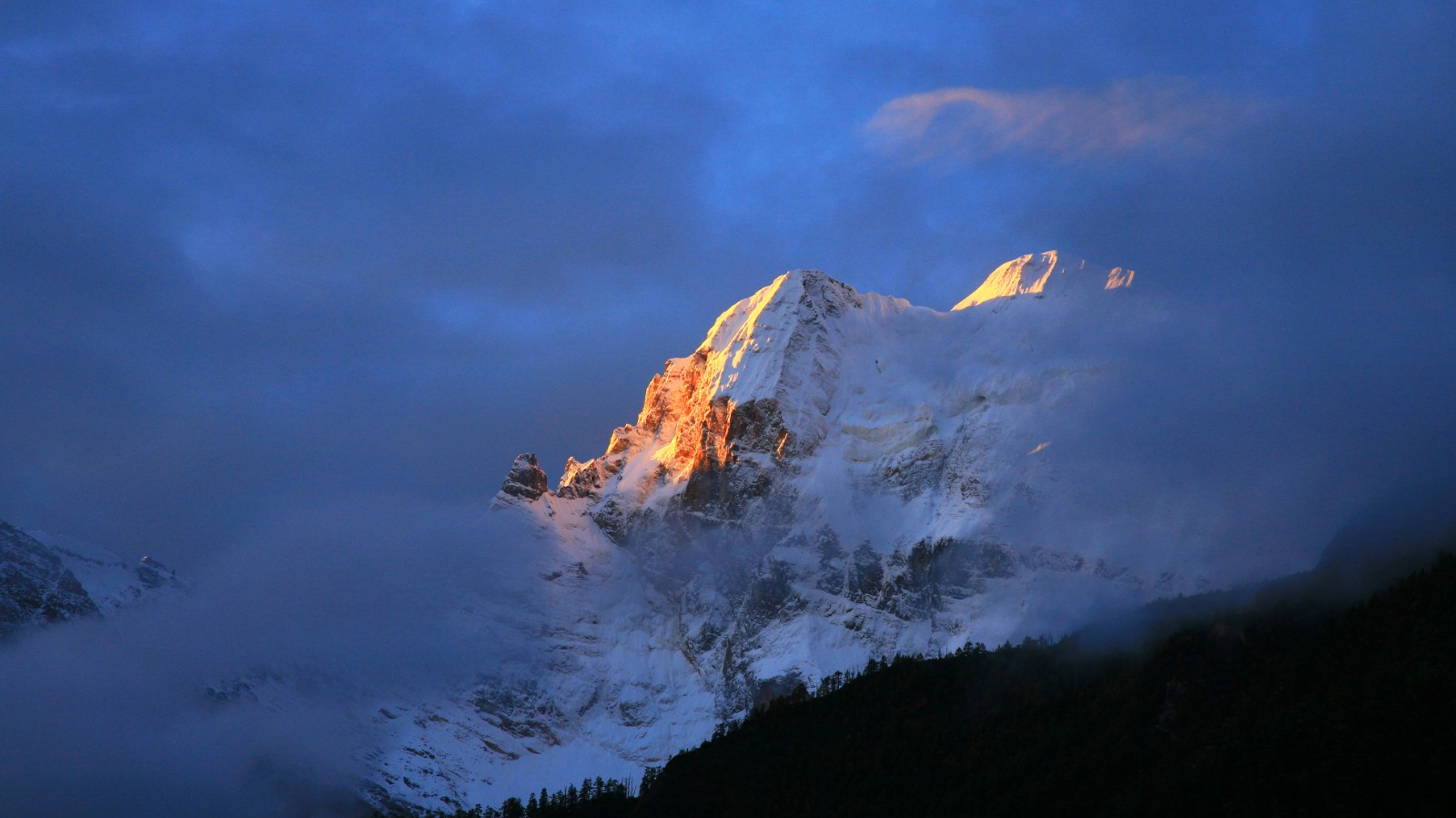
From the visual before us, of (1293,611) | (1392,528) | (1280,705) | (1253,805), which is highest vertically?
(1392,528)

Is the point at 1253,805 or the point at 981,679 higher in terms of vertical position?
the point at 981,679

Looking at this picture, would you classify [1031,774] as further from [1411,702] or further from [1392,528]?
[1392,528]

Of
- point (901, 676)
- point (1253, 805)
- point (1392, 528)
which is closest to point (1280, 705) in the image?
point (1253, 805)

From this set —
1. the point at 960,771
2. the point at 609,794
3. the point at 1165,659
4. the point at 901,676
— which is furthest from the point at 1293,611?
the point at 609,794

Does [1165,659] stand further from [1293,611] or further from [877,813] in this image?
[877,813]

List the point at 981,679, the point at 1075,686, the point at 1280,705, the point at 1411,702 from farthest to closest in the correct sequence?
1. the point at 981,679
2. the point at 1075,686
3. the point at 1280,705
4. the point at 1411,702

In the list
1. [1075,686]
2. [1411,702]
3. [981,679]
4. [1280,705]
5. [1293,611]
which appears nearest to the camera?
[1411,702]

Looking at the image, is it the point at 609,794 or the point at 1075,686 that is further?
the point at 609,794
